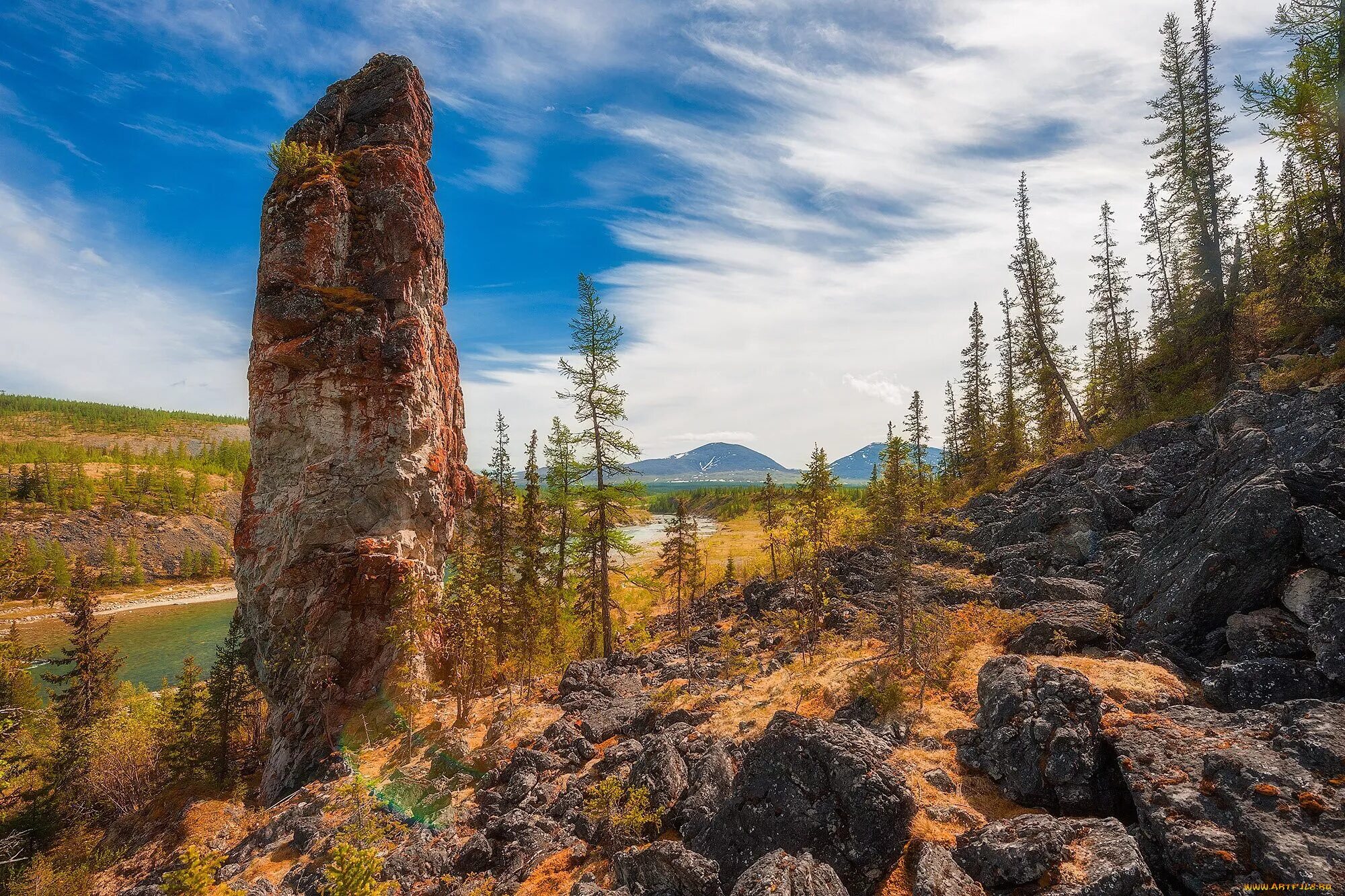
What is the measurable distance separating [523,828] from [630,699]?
7.92m

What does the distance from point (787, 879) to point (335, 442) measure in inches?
975

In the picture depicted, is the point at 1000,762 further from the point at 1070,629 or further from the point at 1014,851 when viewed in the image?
the point at 1070,629

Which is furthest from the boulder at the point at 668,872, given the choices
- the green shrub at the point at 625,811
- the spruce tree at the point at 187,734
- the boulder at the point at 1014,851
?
the spruce tree at the point at 187,734

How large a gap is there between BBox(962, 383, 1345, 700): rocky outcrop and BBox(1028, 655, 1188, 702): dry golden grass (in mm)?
752

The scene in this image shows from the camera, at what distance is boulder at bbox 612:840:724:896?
26.1 feet

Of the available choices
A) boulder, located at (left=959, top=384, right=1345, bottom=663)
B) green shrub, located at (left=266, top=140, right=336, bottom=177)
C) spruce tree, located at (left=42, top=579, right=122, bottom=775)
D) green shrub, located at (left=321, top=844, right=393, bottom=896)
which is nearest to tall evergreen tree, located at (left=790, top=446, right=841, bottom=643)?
boulder, located at (left=959, top=384, right=1345, bottom=663)

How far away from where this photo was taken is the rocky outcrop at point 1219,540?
1004 centimetres

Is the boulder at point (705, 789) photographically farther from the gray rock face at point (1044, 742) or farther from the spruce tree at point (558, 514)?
the spruce tree at point (558, 514)

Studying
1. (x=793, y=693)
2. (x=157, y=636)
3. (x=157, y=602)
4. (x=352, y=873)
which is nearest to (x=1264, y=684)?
(x=793, y=693)

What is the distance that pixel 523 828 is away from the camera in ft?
38.0

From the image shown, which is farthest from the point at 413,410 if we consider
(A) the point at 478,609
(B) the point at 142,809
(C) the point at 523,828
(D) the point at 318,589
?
(B) the point at 142,809

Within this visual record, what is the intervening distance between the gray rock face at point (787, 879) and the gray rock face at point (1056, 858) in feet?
4.23

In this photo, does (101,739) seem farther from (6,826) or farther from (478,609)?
(478,609)

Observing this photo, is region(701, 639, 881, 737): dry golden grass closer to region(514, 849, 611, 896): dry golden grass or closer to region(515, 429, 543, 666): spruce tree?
region(514, 849, 611, 896): dry golden grass
